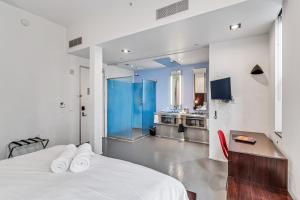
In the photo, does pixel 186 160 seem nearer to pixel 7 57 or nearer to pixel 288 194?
pixel 288 194

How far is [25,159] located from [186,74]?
5220mm

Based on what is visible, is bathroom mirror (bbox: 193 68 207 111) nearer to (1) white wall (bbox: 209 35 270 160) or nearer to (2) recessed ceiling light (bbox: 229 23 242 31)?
(1) white wall (bbox: 209 35 270 160)

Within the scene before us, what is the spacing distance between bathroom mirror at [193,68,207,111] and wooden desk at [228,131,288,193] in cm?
348

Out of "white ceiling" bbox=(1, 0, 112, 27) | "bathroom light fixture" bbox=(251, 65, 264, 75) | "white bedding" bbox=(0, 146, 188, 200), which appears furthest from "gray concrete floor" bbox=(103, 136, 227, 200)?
"white ceiling" bbox=(1, 0, 112, 27)

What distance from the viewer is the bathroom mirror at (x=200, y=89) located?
5402mm

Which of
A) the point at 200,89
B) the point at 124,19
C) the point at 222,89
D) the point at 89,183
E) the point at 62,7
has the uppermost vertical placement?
the point at 62,7

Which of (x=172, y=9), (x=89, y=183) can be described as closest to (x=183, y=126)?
(x=172, y=9)

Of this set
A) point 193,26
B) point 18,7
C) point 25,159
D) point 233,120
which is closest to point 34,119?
point 25,159

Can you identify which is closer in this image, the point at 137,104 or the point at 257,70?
the point at 257,70

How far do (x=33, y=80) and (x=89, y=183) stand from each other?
3.04 m

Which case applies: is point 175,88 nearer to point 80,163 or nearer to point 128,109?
point 128,109

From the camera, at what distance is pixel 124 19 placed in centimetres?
289

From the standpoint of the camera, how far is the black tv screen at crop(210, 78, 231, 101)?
295 cm

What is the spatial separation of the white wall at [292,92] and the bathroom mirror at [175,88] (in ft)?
13.6
